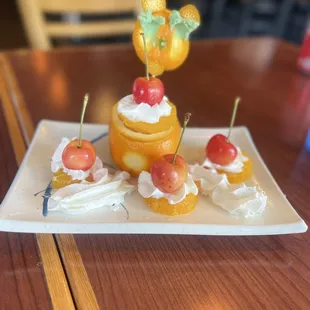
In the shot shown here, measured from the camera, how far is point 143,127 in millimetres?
791

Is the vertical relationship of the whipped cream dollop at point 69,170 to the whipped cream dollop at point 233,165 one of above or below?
above

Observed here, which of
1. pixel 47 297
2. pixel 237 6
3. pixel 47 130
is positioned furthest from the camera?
pixel 237 6

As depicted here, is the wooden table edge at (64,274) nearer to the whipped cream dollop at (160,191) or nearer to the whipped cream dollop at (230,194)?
the whipped cream dollop at (160,191)

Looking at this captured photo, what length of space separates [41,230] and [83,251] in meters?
0.08

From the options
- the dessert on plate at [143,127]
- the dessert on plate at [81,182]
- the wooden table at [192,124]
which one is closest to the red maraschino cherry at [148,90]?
the dessert on plate at [143,127]

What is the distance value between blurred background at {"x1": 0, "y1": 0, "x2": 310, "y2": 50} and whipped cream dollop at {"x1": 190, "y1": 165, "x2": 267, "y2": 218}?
1184 mm

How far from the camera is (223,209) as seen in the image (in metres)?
0.75

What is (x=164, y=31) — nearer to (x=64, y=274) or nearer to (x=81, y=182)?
(x=81, y=182)

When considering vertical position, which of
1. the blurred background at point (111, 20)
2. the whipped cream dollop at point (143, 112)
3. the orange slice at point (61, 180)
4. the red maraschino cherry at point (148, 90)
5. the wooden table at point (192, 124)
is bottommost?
the blurred background at point (111, 20)

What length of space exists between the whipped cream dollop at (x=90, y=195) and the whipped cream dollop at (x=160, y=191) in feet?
0.10

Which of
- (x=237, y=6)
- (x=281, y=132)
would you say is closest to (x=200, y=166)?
(x=281, y=132)

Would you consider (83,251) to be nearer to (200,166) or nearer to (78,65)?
(200,166)

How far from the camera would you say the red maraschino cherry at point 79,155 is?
0.76 metres

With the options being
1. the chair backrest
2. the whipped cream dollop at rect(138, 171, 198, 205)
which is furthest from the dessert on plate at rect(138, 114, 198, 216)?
the chair backrest
